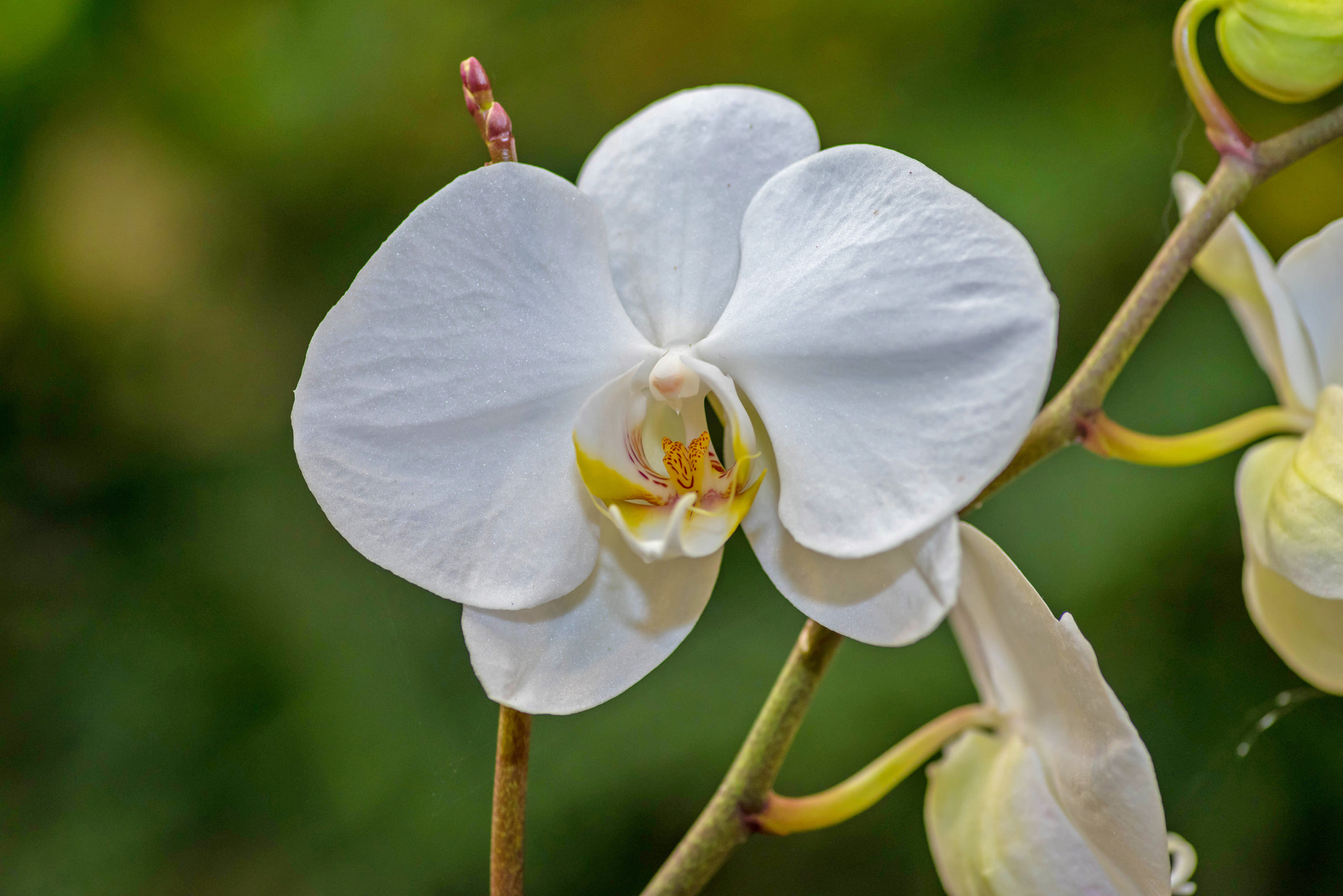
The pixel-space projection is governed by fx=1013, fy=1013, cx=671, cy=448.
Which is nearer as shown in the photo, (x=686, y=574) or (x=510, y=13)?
(x=686, y=574)

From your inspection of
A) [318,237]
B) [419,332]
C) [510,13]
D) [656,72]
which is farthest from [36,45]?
[419,332]

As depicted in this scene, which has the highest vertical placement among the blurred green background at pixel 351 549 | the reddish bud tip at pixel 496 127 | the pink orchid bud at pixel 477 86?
the pink orchid bud at pixel 477 86

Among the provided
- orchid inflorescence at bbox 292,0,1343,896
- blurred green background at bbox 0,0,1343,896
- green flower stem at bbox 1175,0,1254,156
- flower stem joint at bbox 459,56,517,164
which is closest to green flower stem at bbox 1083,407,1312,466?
orchid inflorescence at bbox 292,0,1343,896

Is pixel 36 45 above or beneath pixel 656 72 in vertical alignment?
above

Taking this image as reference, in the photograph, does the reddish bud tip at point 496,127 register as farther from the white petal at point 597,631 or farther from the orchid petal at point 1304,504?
the orchid petal at point 1304,504

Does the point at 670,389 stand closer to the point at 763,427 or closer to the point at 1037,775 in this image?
the point at 763,427

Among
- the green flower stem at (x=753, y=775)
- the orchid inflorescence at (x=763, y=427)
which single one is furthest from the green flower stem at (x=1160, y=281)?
the green flower stem at (x=753, y=775)

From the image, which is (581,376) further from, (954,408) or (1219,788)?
(1219,788)
